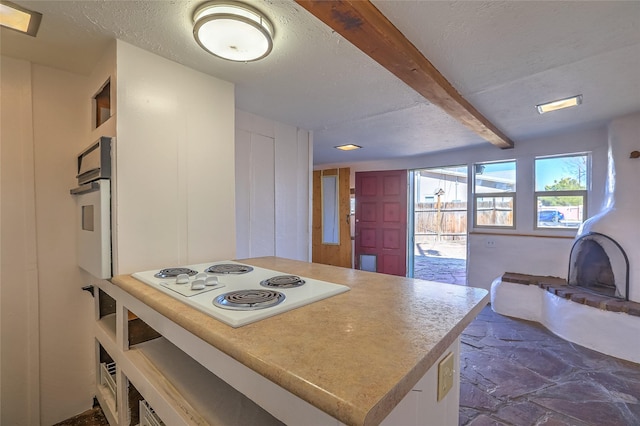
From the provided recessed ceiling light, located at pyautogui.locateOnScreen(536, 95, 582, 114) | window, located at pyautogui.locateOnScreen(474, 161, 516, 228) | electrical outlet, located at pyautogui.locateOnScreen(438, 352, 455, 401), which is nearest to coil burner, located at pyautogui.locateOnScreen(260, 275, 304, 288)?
electrical outlet, located at pyautogui.locateOnScreen(438, 352, 455, 401)

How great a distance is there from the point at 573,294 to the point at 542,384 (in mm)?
1169

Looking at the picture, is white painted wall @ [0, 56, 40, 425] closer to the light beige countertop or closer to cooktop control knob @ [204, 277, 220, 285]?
the light beige countertop

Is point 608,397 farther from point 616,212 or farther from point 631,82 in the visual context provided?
point 631,82

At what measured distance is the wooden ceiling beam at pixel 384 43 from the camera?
1.04 metres

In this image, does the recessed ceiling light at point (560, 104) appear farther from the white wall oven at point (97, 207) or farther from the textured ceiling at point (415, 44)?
the white wall oven at point (97, 207)

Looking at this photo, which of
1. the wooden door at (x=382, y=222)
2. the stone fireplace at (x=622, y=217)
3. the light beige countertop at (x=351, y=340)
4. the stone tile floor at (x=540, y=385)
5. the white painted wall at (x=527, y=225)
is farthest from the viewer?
the wooden door at (x=382, y=222)

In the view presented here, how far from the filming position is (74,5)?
114 centimetres

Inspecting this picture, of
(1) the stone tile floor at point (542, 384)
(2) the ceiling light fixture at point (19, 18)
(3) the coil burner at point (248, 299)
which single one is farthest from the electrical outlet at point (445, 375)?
(2) the ceiling light fixture at point (19, 18)

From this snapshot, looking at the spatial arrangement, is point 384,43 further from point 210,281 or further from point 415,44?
point 210,281

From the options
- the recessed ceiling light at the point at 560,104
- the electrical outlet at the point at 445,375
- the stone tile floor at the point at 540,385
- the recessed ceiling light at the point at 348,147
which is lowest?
the stone tile floor at the point at 540,385

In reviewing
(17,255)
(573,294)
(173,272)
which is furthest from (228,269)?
(573,294)

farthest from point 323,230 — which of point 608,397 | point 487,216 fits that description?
point 608,397

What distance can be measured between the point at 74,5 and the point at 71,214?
4.03ft

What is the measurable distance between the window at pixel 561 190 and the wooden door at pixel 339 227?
9.37 ft
